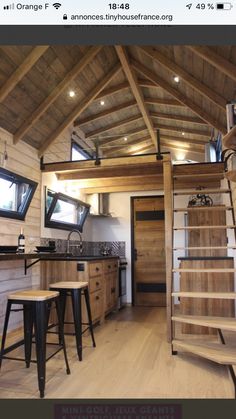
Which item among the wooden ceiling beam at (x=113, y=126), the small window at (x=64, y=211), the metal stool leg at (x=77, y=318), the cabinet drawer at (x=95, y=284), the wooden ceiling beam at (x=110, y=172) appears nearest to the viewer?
the metal stool leg at (x=77, y=318)

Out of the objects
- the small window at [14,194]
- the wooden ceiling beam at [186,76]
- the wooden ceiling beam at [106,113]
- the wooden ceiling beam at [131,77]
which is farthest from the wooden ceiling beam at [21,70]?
the wooden ceiling beam at [106,113]

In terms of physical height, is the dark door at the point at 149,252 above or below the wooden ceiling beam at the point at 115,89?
below

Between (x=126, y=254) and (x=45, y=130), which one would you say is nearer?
(x=45, y=130)

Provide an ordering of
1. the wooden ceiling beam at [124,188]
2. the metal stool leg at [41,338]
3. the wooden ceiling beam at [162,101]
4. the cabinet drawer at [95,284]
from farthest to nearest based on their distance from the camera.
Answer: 1. the wooden ceiling beam at [124,188]
2. the wooden ceiling beam at [162,101]
3. the cabinet drawer at [95,284]
4. the metal stool leg at [41,338]

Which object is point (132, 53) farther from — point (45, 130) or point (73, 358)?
point (73, 358)

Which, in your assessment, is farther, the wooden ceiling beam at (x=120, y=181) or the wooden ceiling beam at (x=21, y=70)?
the wooden ceiling beam at (x=120, y=181)

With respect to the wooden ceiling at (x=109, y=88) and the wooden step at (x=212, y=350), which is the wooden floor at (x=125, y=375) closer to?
the wooden step at (x=212, y=350)

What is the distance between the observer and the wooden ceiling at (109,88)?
2.83 m

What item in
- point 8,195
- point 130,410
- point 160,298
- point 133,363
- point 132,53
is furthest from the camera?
point 160,298

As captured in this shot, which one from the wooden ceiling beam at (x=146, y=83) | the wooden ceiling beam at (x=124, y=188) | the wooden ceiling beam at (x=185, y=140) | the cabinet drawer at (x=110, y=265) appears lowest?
the cabinet drawer at (x=110, y=265)

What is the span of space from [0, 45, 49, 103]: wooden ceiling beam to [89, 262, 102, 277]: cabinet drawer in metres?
2.13

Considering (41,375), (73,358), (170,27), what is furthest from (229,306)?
(170,27)

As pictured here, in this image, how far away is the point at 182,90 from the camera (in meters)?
3.85

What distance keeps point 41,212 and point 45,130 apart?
106 centimetres
